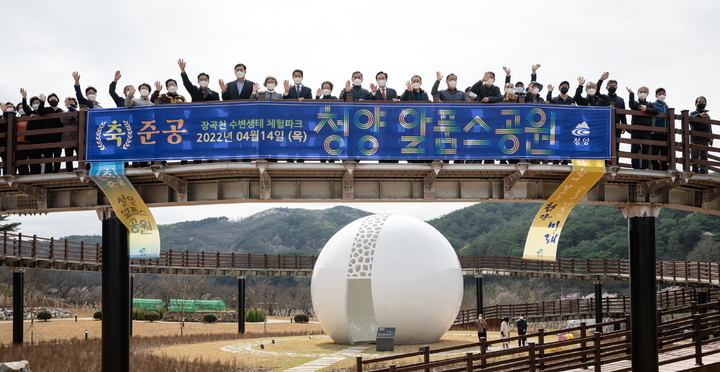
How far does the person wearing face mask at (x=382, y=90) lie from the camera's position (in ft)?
52.2

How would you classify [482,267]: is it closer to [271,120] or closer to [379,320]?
[379,320]

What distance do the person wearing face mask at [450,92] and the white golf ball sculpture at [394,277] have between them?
1330 centimetres

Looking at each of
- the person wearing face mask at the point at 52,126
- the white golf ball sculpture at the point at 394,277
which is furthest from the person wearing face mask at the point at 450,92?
the white golf ball sculpture at the point at 394,277

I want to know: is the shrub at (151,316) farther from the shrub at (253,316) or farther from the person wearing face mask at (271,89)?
the person wearing face mask at (271,89)

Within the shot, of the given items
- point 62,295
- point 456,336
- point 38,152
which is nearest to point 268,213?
point 62,295

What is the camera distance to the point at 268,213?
5994 inches

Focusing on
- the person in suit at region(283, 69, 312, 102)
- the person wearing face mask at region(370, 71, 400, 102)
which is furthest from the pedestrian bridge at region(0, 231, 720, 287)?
the person wearing face mask at region(370, 71, 400, 102)

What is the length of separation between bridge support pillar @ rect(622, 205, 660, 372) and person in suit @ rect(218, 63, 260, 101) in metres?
9.65

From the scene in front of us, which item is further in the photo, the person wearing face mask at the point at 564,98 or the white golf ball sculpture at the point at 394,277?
the white golf ball sculpture at the point at 394,277

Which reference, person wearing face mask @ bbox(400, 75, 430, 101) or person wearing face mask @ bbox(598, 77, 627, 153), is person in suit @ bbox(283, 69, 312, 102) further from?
person wearing face mask @ bbox(598, 77, 627, 153)

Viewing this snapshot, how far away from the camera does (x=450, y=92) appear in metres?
16.2

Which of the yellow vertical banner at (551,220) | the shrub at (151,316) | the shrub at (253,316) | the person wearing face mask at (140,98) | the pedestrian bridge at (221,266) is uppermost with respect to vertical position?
the person wearing face mask at (140,98)

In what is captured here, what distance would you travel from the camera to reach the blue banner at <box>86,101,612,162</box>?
47.8ft

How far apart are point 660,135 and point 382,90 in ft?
21.7
